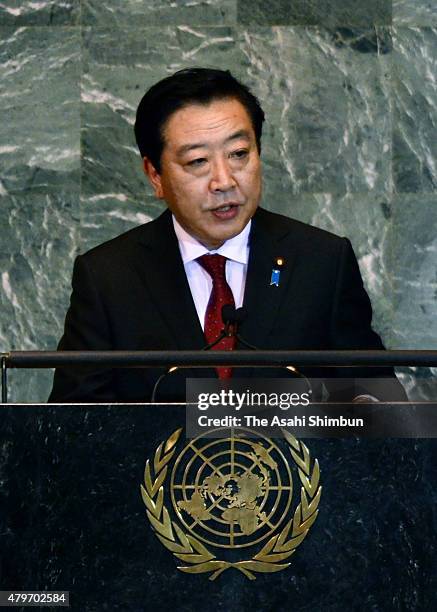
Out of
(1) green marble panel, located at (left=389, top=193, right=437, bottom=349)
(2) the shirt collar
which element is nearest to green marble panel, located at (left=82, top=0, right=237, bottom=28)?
(1) green marble panel, located at (left=389, top=193, right=437, bottom=349)

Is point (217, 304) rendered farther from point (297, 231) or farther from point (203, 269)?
point (297, 231)

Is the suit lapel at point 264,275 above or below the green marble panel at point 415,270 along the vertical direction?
below

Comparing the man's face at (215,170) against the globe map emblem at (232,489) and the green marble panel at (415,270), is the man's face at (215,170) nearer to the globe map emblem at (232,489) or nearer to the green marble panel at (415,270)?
the globe map emblem at (232,489)

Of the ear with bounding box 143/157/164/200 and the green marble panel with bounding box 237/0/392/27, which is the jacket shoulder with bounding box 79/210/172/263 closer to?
the ear with bounding box 143/157/164/200

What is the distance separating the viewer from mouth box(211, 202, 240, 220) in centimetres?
304

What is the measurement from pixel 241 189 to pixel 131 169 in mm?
1368

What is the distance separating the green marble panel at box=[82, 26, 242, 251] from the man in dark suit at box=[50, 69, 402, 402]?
1095 millimetres

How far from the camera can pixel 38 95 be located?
14.3 feet

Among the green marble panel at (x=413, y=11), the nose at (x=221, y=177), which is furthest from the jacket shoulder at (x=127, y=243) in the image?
the green marble panel at (x=413, y=11)

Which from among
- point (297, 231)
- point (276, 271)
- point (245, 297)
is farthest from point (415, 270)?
point (245, 297)

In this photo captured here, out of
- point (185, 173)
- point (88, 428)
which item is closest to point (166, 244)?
point (185, 173)

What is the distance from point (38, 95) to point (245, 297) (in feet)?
5.21

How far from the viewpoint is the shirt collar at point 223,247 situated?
3125 mm

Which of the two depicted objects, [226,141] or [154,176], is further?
[154,176]
